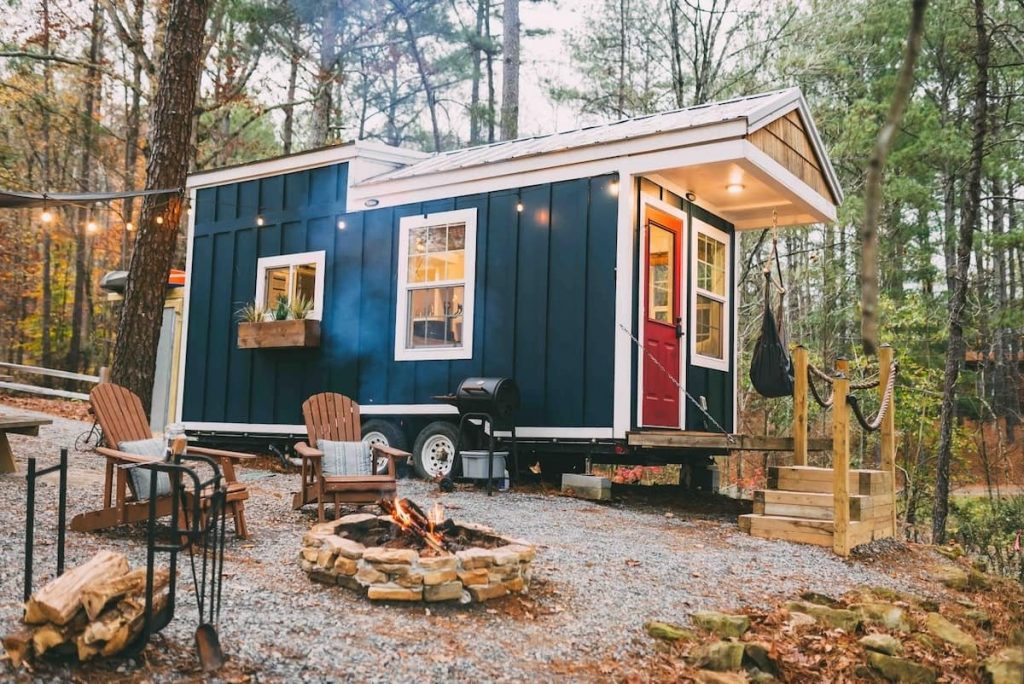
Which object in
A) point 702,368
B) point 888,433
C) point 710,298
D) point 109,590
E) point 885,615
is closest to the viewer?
point 109,590

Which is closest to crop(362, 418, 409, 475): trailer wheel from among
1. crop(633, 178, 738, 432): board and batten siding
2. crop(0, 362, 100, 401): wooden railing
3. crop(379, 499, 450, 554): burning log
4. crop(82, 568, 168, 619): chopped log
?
crop(633, 178, 738, 432): board and batten siding

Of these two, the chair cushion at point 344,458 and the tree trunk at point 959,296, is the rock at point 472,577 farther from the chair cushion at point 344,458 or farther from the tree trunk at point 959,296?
the tree trunk at point 959,296

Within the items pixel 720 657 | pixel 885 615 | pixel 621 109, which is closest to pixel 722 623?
pixel 720 657

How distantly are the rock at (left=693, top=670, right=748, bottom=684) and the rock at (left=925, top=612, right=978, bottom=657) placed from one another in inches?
62.0

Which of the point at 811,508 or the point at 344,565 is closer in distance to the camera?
the point at 344,565

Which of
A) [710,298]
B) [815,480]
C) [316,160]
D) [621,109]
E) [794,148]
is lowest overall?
[815,480]

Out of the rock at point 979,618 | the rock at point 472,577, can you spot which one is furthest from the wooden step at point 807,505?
the rock at point 472,577

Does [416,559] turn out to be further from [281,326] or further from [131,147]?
[131,147]

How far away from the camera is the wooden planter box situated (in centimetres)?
877

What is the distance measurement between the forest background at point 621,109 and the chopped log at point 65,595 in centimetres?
948

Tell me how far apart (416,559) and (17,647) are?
1589 millimetres

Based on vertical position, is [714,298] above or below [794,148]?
below

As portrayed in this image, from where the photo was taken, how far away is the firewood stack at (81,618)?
8.63 feet

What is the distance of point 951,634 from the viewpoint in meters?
4.39
